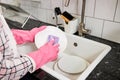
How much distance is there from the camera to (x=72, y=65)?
859mm

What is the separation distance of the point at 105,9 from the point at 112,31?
0.51 feet

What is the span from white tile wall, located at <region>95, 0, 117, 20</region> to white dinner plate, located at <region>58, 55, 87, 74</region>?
1.13ft

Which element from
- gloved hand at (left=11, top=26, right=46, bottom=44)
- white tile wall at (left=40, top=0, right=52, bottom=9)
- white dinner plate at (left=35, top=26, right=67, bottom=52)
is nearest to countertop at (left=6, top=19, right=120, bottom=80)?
white dinner plate at (left=35, top=26, right=67, bottom=52)

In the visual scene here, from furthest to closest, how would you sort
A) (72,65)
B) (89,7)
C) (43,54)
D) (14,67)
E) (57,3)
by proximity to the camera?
(57,3), (89,7), (72,65), (43,54), (14,67)

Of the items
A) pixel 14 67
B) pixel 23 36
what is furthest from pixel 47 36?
pixel 14 67

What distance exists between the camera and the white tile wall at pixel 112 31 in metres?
0.89

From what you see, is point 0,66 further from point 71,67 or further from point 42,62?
point 71,67

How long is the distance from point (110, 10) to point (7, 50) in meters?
0.67

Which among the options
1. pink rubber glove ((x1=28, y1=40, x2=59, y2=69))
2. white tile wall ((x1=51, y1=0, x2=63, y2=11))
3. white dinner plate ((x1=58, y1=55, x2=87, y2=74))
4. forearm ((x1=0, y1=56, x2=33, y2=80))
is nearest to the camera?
forearm ((x1=0, y1=56, x2=33, y2=80))

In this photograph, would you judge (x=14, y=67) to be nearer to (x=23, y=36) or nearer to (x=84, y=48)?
(x=23, y=36)

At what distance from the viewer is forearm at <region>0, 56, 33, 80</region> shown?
0.50 meters

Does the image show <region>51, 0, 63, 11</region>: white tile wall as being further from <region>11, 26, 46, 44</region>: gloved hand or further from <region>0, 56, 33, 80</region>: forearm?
<region>0, 56, 33, 80</region>: forearm

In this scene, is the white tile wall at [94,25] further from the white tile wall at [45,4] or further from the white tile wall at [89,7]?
the white tile wall at [45,4]

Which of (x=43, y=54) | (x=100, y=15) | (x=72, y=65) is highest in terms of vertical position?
(x=100, y=15)
